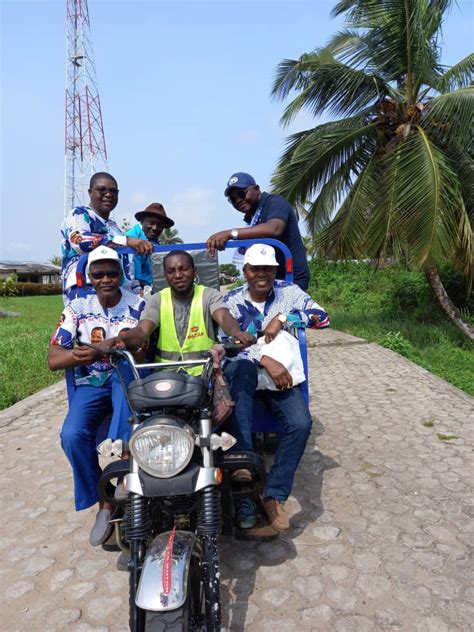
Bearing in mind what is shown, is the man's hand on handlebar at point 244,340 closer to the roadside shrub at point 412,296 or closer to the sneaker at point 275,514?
the sneaker at point 275,514

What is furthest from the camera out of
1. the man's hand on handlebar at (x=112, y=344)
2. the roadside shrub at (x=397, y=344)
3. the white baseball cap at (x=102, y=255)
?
the roadside shrub at (x=397, y=344)

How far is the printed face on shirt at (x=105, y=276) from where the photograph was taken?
3094mm

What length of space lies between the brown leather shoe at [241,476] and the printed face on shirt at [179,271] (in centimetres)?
111

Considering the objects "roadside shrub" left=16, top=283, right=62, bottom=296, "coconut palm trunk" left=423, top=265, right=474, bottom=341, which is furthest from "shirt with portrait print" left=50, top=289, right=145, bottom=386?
"roadside shrub" left=16, top=283, right=62, bottom=296

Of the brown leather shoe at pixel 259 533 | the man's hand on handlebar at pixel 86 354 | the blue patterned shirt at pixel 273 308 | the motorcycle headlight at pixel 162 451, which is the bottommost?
the brown leather shoe at pixel 259 533

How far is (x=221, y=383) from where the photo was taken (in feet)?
7.94

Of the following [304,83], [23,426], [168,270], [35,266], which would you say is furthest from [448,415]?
[35,266]

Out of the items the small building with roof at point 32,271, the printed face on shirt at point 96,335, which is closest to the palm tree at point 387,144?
the printed face on shirt at point 96,335

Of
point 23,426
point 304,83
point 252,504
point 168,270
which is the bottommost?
point 23,426

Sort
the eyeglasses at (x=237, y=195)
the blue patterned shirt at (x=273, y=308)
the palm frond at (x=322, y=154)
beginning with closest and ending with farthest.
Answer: the blue patterned shirt at (x=273, y=308) < the eyeglasses at (x=237, y=195) < the palm frond at (x=322, y=154)

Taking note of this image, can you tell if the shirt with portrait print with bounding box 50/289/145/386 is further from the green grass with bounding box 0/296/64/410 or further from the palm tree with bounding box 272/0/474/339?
the palm tree with bounding box 272/0/474/339

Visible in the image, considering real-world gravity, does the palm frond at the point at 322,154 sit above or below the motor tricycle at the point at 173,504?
above

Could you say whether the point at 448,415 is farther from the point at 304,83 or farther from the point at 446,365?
the point at 304,83

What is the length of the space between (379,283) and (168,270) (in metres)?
16.0
